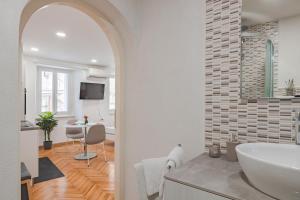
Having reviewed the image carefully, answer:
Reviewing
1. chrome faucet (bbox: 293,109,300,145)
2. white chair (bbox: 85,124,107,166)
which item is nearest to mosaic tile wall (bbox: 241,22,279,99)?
chrome faucet (bbox: 293,109,300,145)

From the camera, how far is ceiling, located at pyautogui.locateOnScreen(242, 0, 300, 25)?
3.29 feet

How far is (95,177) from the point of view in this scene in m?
2.93

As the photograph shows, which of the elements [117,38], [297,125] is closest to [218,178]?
[297,125]

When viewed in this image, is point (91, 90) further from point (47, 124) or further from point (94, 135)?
point (94, 135)

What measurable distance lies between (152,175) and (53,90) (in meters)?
4.74

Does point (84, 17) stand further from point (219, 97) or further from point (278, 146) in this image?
point (278, 146)

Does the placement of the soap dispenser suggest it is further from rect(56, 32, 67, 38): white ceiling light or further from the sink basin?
rect(56, 32, 67, 38): white ceiling light

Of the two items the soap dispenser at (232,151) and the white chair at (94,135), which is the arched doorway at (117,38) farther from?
the white chair at (94,135)

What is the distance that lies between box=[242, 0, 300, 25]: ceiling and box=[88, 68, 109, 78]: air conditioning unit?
15.3 feet

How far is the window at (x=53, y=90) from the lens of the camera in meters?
4.73

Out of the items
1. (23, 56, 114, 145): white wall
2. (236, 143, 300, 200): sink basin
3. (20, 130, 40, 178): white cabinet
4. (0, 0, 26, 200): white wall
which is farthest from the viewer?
(23, 56, 114, 145): white wall

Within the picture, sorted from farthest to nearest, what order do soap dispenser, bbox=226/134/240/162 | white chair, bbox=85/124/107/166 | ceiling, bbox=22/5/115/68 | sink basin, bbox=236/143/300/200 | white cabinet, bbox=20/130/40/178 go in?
white chair, bbox=85/124/107/166 < white cabinet, bbox=20/130/40/178 < ceiling, bbox=22/5/115/68 < soap dispenser, bbox=226/134/240/162 < sink basin, bbox=236/143/300/200

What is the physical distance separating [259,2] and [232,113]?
694 millimetres

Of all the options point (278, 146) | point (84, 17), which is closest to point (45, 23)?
point (84, 17)
